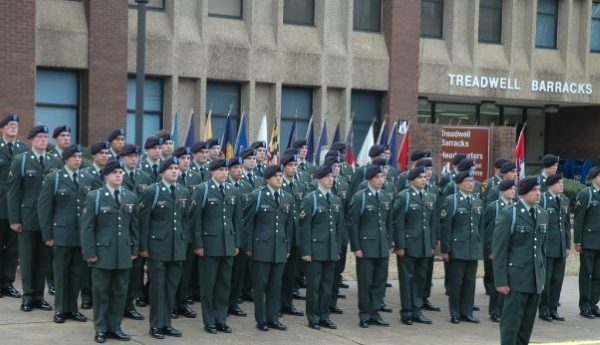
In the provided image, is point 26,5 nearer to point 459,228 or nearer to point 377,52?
point 377,52

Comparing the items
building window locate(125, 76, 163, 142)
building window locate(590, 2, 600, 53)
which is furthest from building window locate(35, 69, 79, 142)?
building window locate(590, 2, 600, 53)

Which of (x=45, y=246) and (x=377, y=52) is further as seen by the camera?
(x=377, y=52)

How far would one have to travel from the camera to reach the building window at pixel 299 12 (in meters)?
26.9

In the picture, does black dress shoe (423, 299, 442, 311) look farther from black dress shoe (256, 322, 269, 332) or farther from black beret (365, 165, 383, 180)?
black dress shoe (256, 322, 269, 332)

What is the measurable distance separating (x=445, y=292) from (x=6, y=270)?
262 inches

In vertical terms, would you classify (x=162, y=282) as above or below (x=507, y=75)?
below

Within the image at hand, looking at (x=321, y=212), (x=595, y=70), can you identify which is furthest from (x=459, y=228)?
(x=595, y=70)

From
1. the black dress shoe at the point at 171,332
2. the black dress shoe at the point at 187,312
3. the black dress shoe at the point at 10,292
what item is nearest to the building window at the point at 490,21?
the black dress shoe at the point at 187,312

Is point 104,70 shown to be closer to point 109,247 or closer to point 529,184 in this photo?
point 109,247

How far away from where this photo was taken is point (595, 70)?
3244cm

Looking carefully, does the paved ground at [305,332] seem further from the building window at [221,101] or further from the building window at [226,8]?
the building window at [226,8]

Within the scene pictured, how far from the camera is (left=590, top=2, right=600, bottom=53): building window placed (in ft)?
108

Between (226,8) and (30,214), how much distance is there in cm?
1392

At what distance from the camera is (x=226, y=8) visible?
84.9ft
